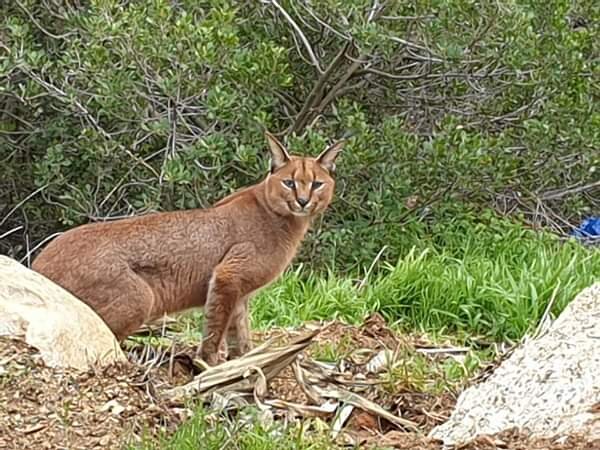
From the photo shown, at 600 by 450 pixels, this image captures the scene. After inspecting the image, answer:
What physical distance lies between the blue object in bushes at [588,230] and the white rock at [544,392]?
5.06 metres

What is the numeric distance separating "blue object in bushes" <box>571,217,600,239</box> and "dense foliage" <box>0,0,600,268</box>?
354mm

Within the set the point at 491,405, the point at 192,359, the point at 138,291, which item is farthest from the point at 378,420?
the point at 138,291

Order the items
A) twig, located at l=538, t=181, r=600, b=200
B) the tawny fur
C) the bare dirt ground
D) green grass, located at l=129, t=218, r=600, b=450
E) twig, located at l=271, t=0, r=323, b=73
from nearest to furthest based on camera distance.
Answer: the bare dirt ground, the tawny fur, green grass, located at l=129, t=218, r=600, b=450, twig, located at l=271, t=0, r=323, b=73, twig, located at l=538, t=181, r=600, b=200

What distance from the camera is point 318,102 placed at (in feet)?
31.3

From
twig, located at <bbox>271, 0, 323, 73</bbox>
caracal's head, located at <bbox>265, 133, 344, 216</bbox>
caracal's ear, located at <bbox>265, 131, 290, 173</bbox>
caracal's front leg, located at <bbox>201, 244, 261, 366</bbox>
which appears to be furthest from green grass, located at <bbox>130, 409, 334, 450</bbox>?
twig, located at <bbox>271, 0, 323, 73</bbox>

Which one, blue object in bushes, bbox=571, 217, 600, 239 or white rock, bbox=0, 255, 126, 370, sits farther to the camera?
blue object in bushes, bbox=571, 217, 600, 239

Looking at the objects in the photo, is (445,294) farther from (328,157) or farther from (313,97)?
(313,97)

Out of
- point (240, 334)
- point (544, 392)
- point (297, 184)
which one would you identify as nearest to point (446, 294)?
point (297, 184)

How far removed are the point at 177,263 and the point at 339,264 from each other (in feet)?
10.2

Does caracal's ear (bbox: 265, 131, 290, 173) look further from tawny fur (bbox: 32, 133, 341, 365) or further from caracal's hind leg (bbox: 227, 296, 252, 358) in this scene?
caracal's hind leg (bbox: 227, 296, 252, 358)

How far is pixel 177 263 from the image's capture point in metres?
6.14

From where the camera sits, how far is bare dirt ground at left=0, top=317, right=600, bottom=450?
4324 mm

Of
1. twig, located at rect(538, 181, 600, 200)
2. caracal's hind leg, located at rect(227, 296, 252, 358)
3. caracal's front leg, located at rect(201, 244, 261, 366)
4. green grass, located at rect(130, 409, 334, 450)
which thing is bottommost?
twig, located at rect(538, 181, 600, 200)

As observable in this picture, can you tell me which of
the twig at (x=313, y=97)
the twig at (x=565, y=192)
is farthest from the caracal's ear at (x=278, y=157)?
the twig at (x=565, y=192)
